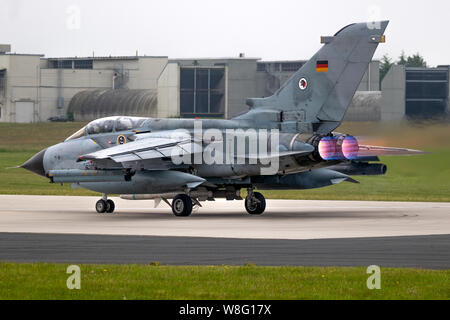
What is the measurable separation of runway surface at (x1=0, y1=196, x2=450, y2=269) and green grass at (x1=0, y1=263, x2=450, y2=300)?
52.7 inches

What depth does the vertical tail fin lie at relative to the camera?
87.5 feet

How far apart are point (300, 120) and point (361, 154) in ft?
8.45

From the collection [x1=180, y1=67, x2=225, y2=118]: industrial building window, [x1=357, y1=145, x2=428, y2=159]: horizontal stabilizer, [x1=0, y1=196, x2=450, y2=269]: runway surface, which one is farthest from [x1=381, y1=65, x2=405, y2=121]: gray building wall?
[x1=180, y1=67, x2=225, y2=118]: industrial building window

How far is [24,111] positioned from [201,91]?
2143 centimetres

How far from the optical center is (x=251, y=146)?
2703cm

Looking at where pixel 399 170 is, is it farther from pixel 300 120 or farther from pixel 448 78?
pixel 448 78

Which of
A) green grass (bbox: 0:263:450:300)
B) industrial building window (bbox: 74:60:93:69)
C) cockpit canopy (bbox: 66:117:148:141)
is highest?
industrial building window (bbox: 74:60:93:69)

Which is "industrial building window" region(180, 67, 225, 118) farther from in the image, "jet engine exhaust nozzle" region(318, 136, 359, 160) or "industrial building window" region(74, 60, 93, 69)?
"jet engine exhaust nozzle" region(318, 136, 359, 160)

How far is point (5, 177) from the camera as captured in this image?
5134 cm

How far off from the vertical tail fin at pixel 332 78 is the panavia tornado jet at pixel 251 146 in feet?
0.10

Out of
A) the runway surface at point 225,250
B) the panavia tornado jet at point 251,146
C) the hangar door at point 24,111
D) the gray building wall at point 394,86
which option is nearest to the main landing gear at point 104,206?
the panavia tornado jet at point 251,146

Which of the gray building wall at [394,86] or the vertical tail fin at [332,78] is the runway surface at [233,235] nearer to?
the vertical tail fin at [332,78]

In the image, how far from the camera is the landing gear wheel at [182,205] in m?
27.9
